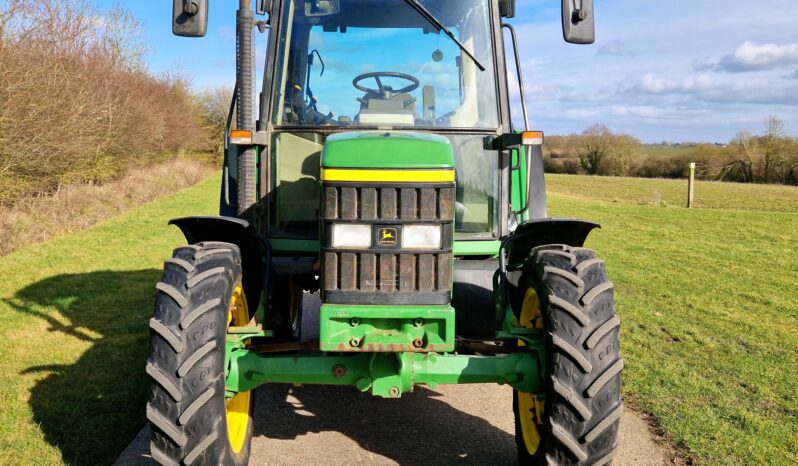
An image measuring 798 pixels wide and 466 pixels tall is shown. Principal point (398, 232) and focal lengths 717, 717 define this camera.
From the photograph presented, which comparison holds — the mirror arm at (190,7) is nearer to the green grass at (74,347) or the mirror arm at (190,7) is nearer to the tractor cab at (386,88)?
the tractor cab at (386,88)

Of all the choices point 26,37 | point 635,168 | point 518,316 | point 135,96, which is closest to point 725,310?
point 518,316

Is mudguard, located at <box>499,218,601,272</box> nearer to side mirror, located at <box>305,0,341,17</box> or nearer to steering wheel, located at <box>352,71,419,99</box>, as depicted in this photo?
steering wheel, located at <box>352,71,419,99</box>

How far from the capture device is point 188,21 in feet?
12.6

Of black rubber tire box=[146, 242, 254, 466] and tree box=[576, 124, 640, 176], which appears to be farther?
tree box=[576, 124, 640, 176]

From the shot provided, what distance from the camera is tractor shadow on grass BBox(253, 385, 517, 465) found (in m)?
4.12

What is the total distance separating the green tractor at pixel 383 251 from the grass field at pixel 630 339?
4.15ft

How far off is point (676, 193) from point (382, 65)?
2782cm

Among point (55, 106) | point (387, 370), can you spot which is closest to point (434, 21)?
point (387, 370)

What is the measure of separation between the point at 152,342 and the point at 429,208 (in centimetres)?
137

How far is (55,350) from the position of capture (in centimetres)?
609

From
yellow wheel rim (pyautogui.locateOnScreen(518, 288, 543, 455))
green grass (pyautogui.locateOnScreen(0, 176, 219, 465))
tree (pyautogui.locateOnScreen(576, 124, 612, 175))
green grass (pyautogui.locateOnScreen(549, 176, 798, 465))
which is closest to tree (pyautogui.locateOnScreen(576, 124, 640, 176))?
tree (pyautogui.locateOnScreen(576, 124, 612, 175))

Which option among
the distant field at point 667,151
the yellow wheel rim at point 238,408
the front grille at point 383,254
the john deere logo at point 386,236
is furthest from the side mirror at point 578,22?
the distant field at point 667,151

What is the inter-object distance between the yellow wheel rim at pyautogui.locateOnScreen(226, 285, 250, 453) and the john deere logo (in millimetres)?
803

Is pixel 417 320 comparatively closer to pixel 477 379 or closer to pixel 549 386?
pixel 477 379
